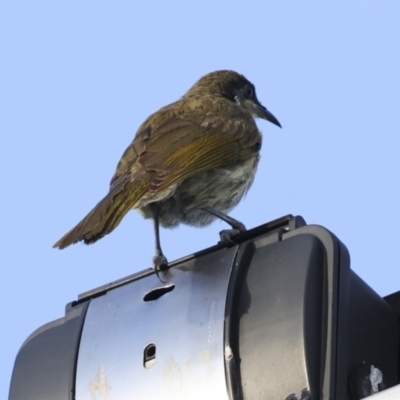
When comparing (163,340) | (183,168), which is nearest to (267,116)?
(183,168)

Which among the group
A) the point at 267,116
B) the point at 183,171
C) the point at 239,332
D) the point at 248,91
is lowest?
the point at 239,332

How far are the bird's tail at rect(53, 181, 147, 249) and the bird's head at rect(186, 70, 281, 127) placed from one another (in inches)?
102

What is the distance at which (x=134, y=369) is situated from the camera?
321cm

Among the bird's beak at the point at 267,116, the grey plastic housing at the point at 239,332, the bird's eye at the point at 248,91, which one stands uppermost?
the bird's eye at the point at 248,91

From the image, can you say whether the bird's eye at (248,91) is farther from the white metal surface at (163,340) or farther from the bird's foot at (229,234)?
the white metal surface at (163,340)

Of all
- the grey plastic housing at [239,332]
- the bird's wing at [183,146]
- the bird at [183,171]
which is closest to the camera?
the grey plastic housing at [239,332]

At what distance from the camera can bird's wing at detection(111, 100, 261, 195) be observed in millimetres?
4742

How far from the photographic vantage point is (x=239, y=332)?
302 cm

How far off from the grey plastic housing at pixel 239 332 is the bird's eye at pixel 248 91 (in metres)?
3.72

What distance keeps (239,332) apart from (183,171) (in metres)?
1.87

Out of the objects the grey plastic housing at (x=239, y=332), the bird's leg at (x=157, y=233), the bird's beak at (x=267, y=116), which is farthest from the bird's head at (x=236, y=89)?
the grey plastic housing at (x=239, y=332)

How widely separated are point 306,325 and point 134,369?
63 cm

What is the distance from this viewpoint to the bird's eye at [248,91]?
723 cm

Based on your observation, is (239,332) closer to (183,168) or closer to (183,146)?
(183,168)
